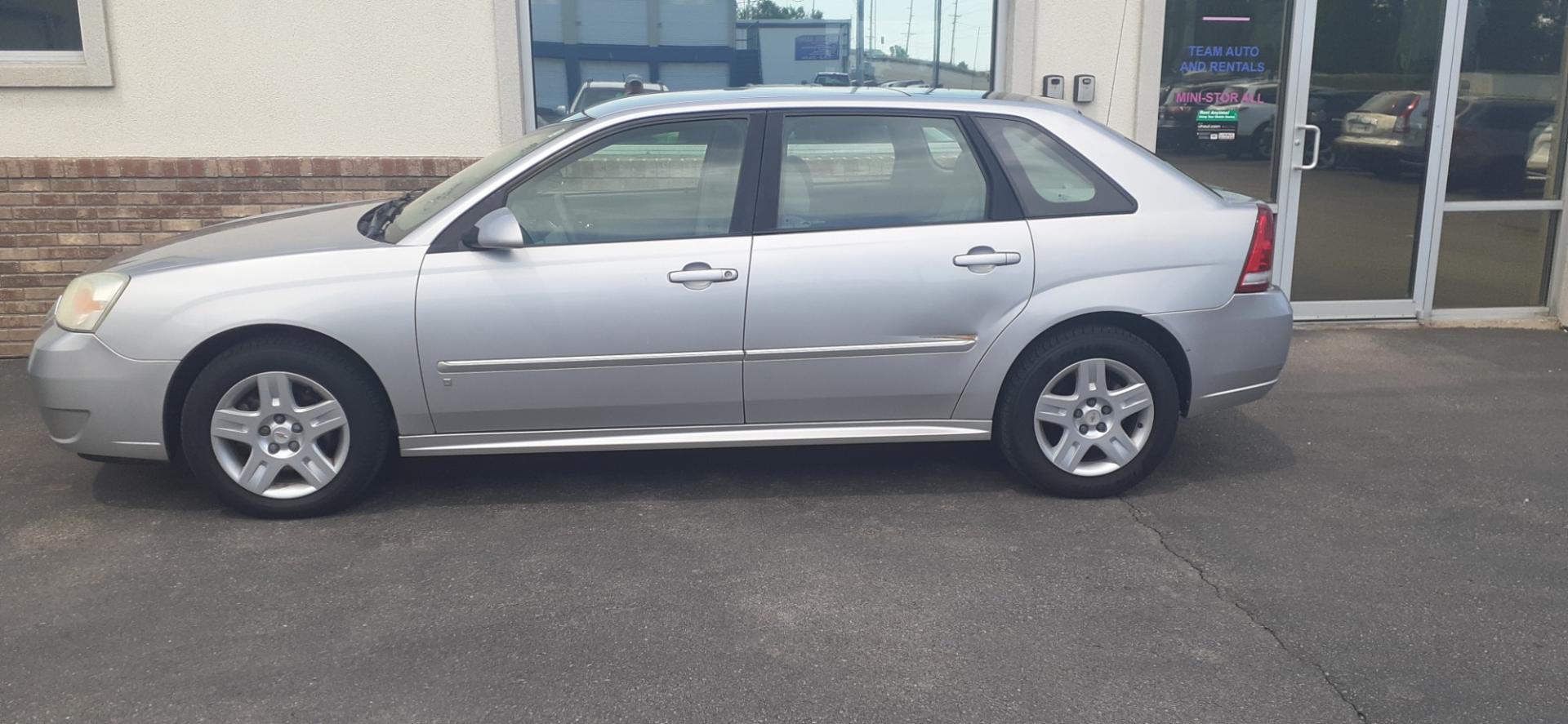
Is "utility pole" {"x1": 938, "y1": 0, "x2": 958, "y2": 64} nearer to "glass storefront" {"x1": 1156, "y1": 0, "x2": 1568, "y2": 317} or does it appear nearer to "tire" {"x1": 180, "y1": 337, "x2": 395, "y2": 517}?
"glass storefront" {"x1": 1156, "y1": 0, "x2": 1568, "y2": 317}

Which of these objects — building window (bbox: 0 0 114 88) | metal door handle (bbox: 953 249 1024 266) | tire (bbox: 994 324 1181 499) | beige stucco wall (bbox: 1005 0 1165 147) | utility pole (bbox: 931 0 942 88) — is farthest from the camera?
utility pole (bbox: 931 0 942 88)

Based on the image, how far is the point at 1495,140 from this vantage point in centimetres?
821

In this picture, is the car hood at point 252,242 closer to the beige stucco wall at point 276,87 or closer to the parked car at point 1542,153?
the beige stucco wall at point 276,87

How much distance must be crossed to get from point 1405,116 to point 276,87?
679 cm

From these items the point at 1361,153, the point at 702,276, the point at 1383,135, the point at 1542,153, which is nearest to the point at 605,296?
the point at 702,276

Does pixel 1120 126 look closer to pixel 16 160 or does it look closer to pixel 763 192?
pixel 763 192

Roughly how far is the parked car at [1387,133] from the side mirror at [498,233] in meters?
5.67

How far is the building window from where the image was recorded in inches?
288

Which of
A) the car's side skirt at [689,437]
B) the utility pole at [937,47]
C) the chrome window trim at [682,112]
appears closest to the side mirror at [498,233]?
the chrome window trim at [682,112]

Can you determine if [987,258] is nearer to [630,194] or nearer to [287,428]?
[630,194]

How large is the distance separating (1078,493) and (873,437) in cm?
83

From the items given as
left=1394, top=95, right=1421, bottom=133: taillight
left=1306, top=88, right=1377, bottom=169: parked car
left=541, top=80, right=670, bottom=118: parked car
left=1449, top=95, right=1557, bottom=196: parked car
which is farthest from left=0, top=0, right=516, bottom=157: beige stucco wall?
left=1449, top=95, right=1557, bottom=196: parked car

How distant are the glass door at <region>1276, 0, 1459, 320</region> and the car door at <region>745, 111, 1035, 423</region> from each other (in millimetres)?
3961

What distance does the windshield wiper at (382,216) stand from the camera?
4.96 metres
